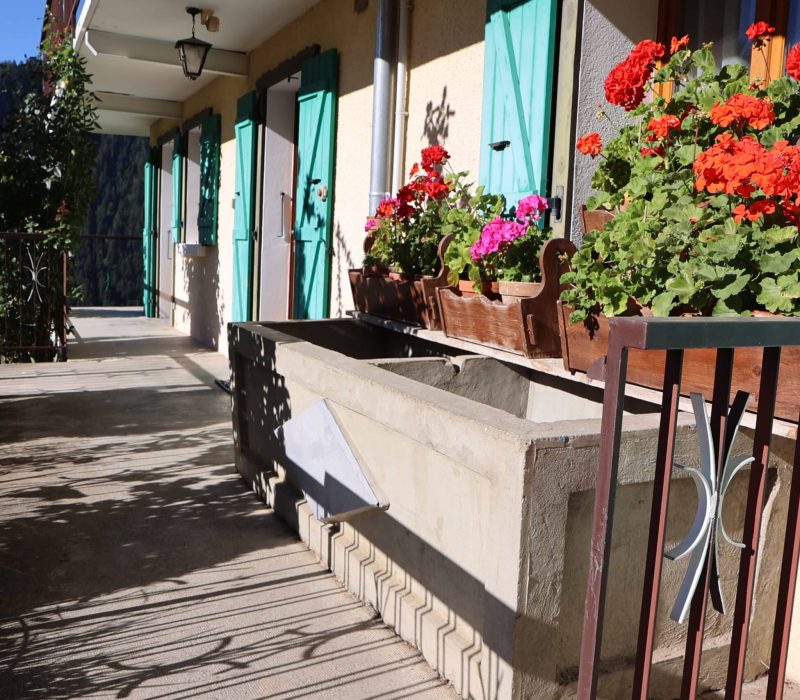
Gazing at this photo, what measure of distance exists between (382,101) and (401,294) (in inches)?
59.2

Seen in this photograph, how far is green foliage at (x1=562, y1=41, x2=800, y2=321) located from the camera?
214 cm

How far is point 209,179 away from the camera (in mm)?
9148

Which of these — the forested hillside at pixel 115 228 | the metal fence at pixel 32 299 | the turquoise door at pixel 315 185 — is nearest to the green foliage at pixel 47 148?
the metal fence at pixel 32 299

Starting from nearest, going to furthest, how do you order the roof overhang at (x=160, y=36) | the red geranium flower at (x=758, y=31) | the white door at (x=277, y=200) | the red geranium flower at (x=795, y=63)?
the red geranium flower at (x=795, y=63), the red geranium flower at (x=758, y=31), the roof overhang at (x=160, y=36), the white door at (x=277, y=200)

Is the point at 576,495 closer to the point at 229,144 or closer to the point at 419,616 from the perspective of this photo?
the point at 419,616

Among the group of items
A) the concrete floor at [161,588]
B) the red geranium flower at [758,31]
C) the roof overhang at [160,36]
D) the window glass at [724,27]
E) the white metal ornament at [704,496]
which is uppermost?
the roof overhang at [160,36]

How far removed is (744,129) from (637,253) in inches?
19.3

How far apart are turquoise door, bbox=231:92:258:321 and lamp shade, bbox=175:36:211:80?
2.41 feet

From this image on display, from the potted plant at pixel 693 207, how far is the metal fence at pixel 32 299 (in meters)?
6.26

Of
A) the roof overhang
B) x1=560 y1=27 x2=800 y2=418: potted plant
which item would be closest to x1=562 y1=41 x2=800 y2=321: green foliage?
x1=560 y1=27 x2=800 y2=418: potted plant

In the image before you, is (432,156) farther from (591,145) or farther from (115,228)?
→ (115,228)

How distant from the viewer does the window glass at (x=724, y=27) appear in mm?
3139

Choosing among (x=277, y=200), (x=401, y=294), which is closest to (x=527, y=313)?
(x=401, y=294)

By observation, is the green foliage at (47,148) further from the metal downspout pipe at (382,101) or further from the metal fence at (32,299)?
the metal downspout pipe at (382,101)
